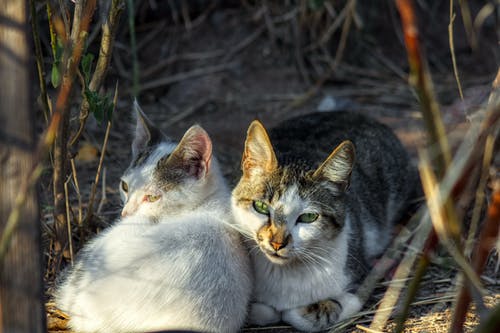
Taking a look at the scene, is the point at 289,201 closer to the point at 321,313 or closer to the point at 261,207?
the point at 261,207

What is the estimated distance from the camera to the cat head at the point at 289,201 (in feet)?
9.04

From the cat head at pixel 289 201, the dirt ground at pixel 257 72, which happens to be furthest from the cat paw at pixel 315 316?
the dirt ground at pixel 257 72

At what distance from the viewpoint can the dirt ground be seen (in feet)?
16.3

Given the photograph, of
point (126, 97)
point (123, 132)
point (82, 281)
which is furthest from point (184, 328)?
point (126, 97)

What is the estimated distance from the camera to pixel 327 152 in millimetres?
3479

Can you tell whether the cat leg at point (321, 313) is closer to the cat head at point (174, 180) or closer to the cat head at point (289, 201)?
the cat head at point (289, 201)

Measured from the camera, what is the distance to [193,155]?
3.06 meters

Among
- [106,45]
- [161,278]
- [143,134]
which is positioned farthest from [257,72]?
[161,278]

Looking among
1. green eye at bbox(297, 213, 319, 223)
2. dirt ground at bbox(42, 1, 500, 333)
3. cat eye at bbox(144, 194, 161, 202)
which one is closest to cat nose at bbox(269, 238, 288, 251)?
green eye at bbox(297, 213, 319, 223)

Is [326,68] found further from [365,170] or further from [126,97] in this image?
[365,170]

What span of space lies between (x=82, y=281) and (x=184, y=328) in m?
→ 0.46

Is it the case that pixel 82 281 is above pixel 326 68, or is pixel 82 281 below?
below

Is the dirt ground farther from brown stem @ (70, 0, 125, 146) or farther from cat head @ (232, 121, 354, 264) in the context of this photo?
cat head @ (232, 121, 354, 264)

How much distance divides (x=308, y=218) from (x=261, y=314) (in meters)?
0.46
